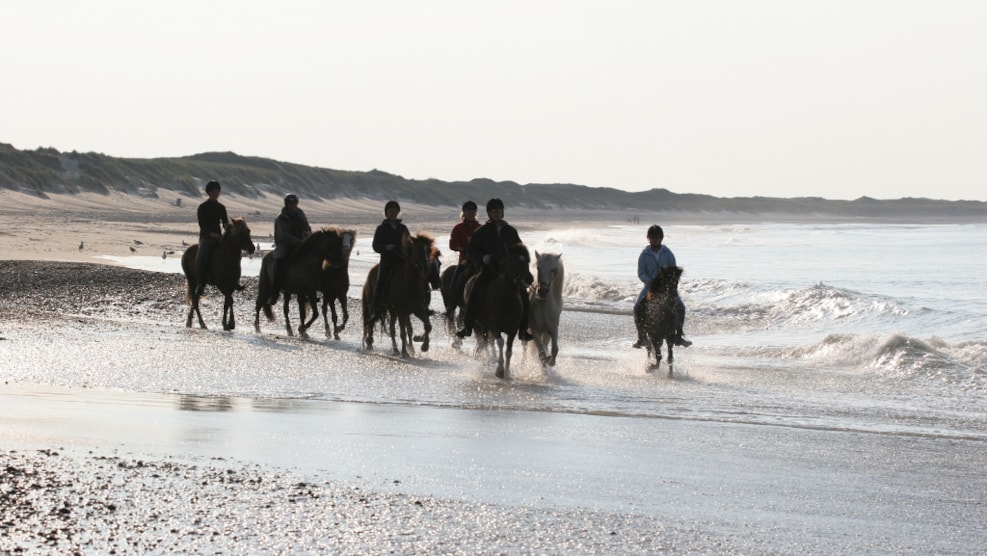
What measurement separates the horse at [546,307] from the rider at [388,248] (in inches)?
81.4

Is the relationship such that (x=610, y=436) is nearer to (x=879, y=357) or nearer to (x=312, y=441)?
(x=312, y=441)

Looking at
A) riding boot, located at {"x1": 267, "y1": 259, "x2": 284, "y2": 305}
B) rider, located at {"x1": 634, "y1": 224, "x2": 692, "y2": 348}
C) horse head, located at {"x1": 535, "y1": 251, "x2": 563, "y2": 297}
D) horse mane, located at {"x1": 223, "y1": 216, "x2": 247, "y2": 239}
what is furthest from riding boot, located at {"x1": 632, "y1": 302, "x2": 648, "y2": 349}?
horse mane, located at {"x1": 223, "y1": 216, "x2": 247, "y2": 239}

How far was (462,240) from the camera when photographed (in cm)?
1577

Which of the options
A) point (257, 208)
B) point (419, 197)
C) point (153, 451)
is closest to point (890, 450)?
point (153, 451)

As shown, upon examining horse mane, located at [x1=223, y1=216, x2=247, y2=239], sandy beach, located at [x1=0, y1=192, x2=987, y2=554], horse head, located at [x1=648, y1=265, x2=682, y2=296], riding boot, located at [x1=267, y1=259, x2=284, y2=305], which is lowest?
sandy beach, located at [x1=0, y1=192, x2=987, y2=554]

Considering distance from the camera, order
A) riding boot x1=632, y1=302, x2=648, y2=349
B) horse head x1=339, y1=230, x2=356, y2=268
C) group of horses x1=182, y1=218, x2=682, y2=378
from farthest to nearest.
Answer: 1. horse head x1=339, y1=230, x2=356, y2=268
2. riding boot x1=632, y1=302, x2=648, y2=349
3. group of horses x1=182, y1=218, x2=682, y2=378

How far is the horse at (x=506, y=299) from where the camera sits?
13.6 m

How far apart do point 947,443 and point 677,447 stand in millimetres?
2233

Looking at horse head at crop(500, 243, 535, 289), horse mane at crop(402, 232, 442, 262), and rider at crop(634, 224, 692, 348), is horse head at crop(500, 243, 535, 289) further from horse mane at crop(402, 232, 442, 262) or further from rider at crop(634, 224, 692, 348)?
horse mane at crop(402, 232, 442, 262)

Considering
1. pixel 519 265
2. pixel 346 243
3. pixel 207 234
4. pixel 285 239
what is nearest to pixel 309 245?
pixel 285 239

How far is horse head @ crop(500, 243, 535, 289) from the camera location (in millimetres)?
13562

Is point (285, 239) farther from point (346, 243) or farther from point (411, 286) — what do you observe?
point (411, 286)

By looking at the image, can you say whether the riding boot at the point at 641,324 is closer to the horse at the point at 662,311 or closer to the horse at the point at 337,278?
the horse at the point at 662,311

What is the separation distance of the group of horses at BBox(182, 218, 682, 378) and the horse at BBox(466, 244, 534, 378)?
10mm
